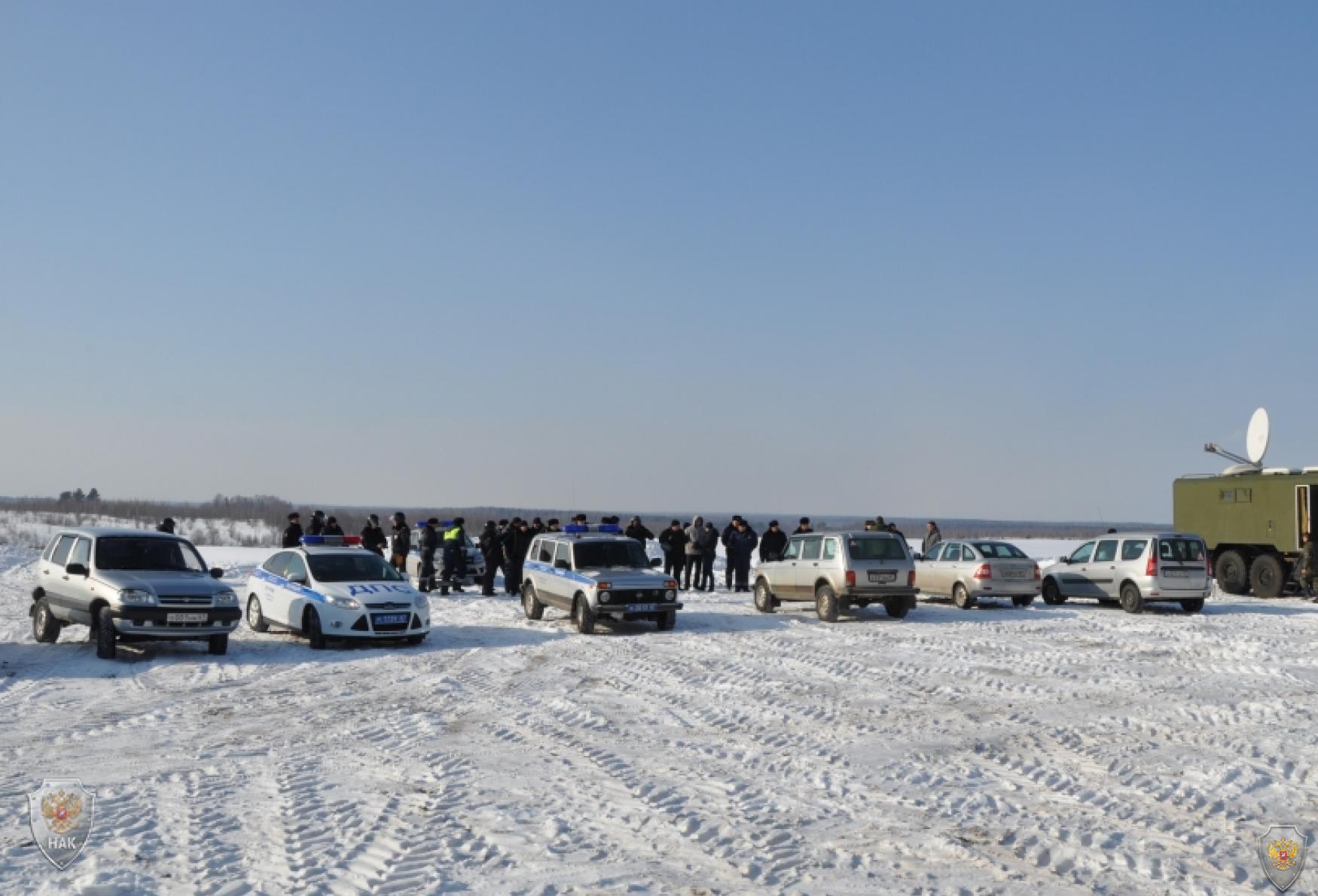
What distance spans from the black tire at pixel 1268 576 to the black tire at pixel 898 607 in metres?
10.3

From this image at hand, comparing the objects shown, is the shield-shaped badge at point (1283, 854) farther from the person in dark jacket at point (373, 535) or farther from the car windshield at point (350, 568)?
the person in dark jacket at point (373, 535)

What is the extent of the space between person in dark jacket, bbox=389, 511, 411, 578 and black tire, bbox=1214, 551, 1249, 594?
61.8 feet

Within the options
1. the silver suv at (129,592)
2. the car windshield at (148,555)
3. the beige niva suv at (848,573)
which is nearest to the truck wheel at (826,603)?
the beige niva suv at (848,573)

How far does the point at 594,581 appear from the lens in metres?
18.3

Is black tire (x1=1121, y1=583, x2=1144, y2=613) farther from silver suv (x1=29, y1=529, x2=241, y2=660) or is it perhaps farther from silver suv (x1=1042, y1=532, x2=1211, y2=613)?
silver suv (x1=29, y1=529, x2=241, y2=660)

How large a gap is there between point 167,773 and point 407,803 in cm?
207

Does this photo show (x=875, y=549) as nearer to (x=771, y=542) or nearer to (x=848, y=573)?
(x=848, y=573)

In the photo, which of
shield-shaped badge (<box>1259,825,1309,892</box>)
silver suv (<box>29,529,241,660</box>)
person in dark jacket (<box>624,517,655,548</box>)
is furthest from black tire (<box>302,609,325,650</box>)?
shield-shaped badge (<box>1259,825,1309,892</box>)

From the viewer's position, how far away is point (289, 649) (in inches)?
635

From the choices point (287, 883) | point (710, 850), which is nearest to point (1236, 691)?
point (710, 850)

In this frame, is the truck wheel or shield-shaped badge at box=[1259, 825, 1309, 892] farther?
the truck wheel

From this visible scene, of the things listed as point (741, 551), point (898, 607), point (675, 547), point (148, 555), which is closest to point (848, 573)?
point (898, 607)

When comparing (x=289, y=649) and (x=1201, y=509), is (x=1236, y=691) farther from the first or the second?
(x=1201, y=509)

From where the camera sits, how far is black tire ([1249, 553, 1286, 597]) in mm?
26062
